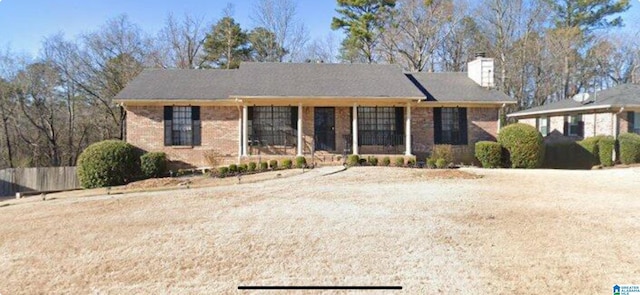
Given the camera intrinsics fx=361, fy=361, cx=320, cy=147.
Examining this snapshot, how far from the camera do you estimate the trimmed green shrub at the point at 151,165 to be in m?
14.7

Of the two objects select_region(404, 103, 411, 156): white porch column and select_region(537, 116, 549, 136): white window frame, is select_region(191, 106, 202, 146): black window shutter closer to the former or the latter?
select_region(404, 103, 411, 156): white porch column

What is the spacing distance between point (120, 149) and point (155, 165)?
55.9 inches

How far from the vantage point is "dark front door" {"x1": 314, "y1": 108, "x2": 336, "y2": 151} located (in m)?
16.7

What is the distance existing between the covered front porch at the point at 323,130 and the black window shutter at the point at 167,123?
10.1 ft

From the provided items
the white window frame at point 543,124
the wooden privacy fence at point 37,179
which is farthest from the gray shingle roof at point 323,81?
the white window frame at point 543,124

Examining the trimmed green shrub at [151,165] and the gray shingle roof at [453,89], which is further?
the gray shingle roof at [453,89]

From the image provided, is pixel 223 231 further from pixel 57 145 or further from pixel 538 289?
pixel 57 145

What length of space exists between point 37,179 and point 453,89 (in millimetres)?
20459

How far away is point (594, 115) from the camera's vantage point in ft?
61.0

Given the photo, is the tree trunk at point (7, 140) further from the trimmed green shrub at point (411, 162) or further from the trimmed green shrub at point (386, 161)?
the trimmed green shrub at point (411, 162)

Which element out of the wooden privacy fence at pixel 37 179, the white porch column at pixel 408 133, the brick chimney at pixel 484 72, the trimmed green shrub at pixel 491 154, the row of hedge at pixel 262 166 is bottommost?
the wooden privacy fence at pixel 37 179

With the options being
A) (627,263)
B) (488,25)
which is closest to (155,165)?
(627,263)

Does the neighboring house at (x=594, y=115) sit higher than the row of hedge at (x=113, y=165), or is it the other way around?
the neighboring house at (x=594, y=115)

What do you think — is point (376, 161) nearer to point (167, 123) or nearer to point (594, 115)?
point (167, 123)
